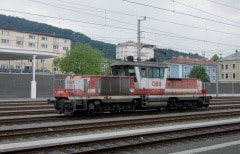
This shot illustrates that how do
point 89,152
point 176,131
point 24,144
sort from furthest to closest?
point 176,131 < point 24,144 < point 89,152

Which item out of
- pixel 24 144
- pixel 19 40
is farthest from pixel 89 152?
pixel 19 40

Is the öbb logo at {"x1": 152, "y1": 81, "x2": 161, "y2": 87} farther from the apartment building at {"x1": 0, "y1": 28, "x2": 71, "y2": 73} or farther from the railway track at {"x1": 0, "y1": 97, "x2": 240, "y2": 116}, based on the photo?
the apartment building at {"x1": 0, "y1": 28, "x2": 71, "y2": 73}

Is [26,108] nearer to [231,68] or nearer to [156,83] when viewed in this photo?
[156,83]

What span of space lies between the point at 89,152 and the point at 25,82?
91.9 ft

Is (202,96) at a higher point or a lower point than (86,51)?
lower

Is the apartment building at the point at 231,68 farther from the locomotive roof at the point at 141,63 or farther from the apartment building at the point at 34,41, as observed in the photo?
the locomotive roof at the point at 141,63

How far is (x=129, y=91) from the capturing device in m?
18.8

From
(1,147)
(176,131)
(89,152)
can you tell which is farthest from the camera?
(176,131)

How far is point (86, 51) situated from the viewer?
86.0 meters

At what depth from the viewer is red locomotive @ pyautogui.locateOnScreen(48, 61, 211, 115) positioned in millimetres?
17188

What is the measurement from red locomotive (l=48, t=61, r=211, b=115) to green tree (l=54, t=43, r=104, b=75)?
61.8 metres

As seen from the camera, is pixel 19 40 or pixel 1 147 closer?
pixel 1 147

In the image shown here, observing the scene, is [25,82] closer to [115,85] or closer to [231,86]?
[115,85]

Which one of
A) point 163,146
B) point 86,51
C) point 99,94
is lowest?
point 163,146
